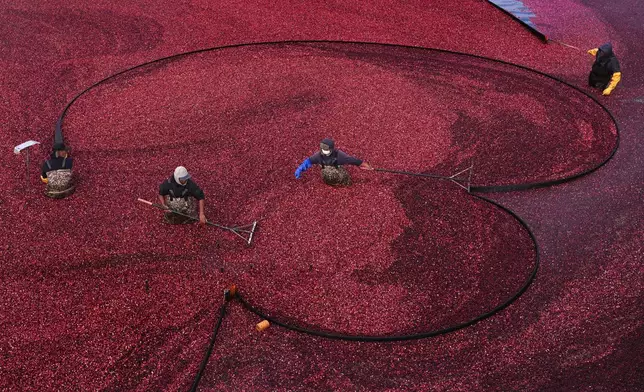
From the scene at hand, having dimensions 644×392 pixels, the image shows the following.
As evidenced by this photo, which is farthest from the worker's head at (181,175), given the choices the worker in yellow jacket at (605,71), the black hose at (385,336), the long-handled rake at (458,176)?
the worker in yellow jacket at (605,71)

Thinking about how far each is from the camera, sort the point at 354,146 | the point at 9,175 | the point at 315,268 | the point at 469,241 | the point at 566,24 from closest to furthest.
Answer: the point at 315,268
the point at 469,241
the point at 9,175
the point at 354,146
the point at 566,24


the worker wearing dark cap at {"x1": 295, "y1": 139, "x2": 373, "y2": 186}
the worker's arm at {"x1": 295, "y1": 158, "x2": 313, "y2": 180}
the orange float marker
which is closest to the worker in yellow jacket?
the worker wearing dark cap at {"x1": 295, "y1": 139, "x2": 373, "y2": 186}

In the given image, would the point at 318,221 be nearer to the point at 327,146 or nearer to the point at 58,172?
the point at 327,146

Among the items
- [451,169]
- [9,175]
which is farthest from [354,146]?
[9,175]

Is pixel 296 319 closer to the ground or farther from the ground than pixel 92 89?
farther from the ground

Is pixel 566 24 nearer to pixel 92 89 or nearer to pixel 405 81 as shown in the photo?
pixel 405 81

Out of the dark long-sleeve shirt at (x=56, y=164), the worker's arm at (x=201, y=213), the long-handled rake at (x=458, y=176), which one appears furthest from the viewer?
the long-handled rake at (x=458, y=176)

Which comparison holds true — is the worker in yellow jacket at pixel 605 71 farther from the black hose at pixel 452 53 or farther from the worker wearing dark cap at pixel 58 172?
the worker wearing dark cap at pixel 58 172
